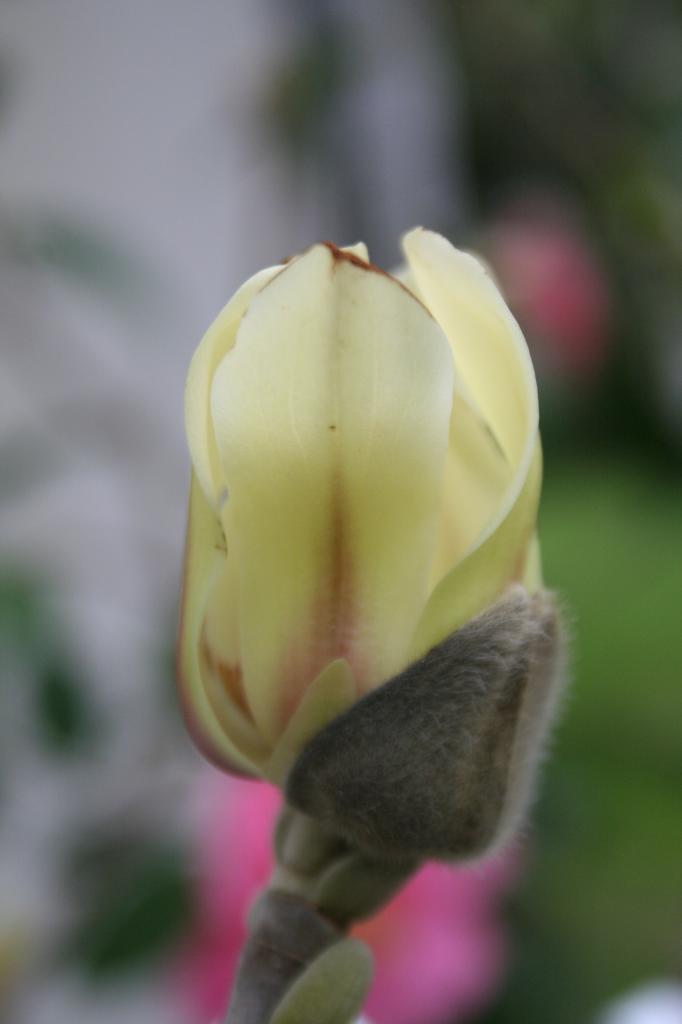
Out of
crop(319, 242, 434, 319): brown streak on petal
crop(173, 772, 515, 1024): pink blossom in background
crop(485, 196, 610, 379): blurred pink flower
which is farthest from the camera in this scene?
crop(485, 196, 610, 379): blurred pink flower

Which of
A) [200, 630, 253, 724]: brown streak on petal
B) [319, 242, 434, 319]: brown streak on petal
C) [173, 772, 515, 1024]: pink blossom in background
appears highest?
[319, 242, 434, 319]: brown streak on petal

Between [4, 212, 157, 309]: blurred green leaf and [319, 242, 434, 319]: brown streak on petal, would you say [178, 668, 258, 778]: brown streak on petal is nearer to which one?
[319, 242, 434, 319]: brown streak on petal

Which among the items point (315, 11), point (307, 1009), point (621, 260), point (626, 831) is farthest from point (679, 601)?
point (307, 1009)

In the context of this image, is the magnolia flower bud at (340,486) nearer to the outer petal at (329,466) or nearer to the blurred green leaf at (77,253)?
the outer petal at (329,466)

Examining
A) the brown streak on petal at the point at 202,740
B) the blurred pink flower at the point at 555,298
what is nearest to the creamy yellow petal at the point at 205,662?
the brown streak on petal at the point at 202,740

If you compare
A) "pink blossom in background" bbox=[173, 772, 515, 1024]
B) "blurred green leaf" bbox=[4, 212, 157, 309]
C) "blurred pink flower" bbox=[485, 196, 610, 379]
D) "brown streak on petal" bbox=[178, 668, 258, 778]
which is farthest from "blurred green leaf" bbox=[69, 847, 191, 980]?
"blurred pink flower" bbox=[485, 196, 610, 379]

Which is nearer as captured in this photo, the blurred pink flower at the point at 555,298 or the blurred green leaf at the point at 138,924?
the blurred green leaf at the point at 138,924

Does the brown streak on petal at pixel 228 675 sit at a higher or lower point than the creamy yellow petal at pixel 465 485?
lower
